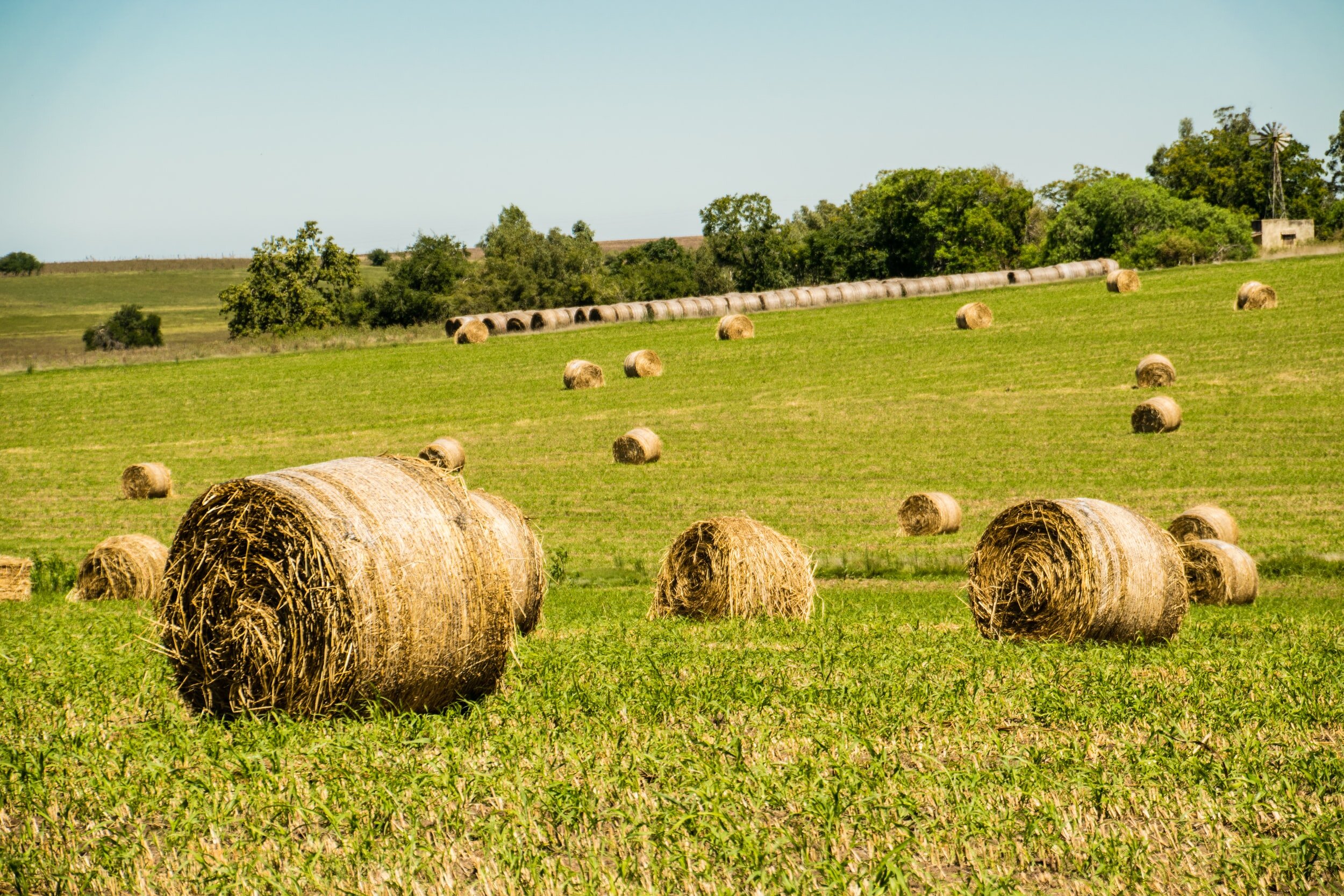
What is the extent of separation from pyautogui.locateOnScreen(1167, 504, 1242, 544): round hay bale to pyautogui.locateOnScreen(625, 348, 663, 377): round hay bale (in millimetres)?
27801

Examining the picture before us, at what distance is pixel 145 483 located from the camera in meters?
30.6

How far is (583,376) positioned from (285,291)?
5281cm

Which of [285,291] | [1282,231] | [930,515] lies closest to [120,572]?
[930,515]

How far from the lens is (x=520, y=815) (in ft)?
19.2

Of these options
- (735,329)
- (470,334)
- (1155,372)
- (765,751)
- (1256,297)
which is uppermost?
(470,334)

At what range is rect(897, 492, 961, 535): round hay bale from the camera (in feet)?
74.5

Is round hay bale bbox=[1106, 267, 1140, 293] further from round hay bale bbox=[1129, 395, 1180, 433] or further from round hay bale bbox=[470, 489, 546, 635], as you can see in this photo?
round hay bale bbox=[470, 489, 546, 635]

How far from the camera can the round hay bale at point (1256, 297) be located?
148 feet

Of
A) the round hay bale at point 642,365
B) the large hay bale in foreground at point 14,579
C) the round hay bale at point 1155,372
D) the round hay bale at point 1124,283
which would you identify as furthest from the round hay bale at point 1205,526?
the round hay bale at point 1124,283

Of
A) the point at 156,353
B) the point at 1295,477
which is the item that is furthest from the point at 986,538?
the point at 156,353

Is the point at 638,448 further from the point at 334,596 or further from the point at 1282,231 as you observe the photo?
the point at 1282,231

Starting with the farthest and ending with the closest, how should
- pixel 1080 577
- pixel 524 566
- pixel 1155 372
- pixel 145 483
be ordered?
pixel 1155 372, pixel 145 483, pixel 524 566, pixel 1080 577

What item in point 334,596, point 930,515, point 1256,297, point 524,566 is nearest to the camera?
point 334,596

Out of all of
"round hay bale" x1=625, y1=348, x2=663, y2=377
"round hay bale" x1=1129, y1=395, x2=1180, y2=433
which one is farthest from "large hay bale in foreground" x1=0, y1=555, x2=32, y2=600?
"round hay bale" x1=625, y1=348, x2=663, y2=377
